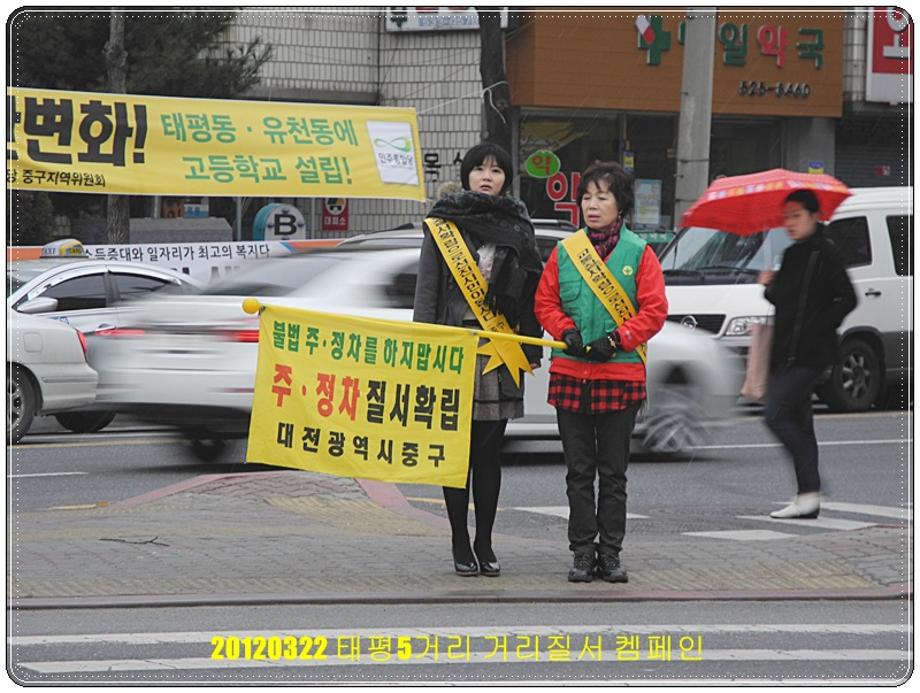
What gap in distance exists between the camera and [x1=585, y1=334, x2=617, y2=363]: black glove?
6.72 m

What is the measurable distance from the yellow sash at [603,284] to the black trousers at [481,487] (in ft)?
2.43

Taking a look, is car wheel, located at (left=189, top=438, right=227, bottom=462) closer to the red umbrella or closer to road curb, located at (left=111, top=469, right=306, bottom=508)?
road curb, located at (left=111, top=469, right=306, bottom=508)

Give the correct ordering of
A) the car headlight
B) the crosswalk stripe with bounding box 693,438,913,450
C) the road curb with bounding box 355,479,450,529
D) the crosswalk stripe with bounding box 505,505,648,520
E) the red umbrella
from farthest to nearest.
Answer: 1. the car headlight
2. the crosswalk stripe with bounding box 693,438,913,450
3. the crosswalk stripe with bounding box 505,505,648,520
4. the road curb with bounding box 355,479,450,529
5. the red umbrella

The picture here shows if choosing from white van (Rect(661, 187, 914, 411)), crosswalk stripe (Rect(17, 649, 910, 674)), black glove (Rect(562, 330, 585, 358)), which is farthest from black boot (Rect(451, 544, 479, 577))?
white van (Rect(661, 187, 914, 411))

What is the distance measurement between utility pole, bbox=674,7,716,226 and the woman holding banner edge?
1233cm

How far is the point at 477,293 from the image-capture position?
689 cm

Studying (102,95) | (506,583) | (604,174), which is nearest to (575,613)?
(506,583)

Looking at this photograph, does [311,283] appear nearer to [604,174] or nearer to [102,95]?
[604,174]

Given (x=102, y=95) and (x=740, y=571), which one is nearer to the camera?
(x=740, y=571)

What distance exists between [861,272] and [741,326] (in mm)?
1754

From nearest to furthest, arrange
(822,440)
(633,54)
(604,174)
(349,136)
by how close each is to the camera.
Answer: (604,174) → (822,440) → (349,136) → (633,54)

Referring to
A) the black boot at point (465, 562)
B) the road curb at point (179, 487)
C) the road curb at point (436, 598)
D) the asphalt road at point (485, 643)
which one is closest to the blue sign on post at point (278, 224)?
the road curb at point (179, 487)

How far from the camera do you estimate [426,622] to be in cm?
630

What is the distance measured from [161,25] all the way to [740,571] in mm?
15127
